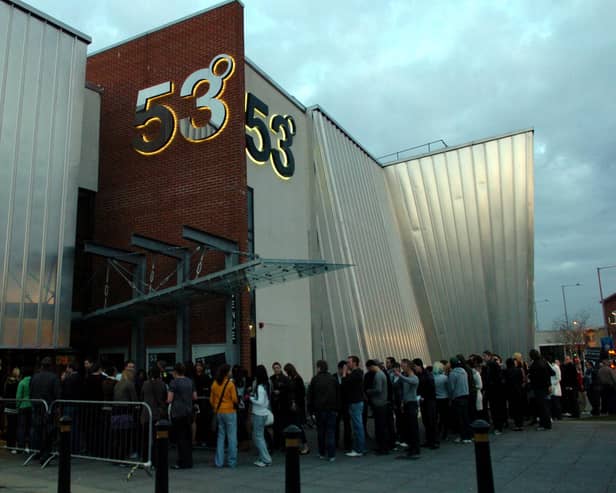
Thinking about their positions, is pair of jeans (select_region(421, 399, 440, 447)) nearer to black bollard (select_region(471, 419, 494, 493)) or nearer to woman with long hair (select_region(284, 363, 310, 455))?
woman with long hair (select_region(284, 363, 310, 455))

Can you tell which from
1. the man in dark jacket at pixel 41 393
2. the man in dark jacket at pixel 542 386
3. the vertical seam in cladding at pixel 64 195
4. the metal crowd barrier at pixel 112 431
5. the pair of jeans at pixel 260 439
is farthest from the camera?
the vertical seam in cladding at pixel 64 195

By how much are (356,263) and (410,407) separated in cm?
1040

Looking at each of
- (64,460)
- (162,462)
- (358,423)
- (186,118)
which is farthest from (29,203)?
(162,462)

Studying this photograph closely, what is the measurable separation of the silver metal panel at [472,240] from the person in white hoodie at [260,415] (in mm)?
15848

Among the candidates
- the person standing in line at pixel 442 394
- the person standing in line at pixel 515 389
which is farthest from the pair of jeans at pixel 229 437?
the person standing in line at pixel 515 389

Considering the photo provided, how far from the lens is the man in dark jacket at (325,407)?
976 centimetres

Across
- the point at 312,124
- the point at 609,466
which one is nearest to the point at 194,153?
the point at 312,124

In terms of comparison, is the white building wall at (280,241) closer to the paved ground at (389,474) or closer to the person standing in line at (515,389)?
the paved ground at (389,474)

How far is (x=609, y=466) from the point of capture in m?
8.41

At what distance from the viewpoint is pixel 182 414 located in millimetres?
8961

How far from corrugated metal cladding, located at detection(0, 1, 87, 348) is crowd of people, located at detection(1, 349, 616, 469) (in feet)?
6.98

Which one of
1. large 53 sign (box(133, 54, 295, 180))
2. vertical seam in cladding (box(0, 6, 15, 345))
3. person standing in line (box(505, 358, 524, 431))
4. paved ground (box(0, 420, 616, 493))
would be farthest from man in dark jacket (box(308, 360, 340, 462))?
large 53 sign (box(133, 54, 295, 180))

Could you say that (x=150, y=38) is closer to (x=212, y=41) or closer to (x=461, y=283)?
(x=212, y=41)

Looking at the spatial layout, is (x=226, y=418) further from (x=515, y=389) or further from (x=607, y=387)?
(x=607, y=387)
